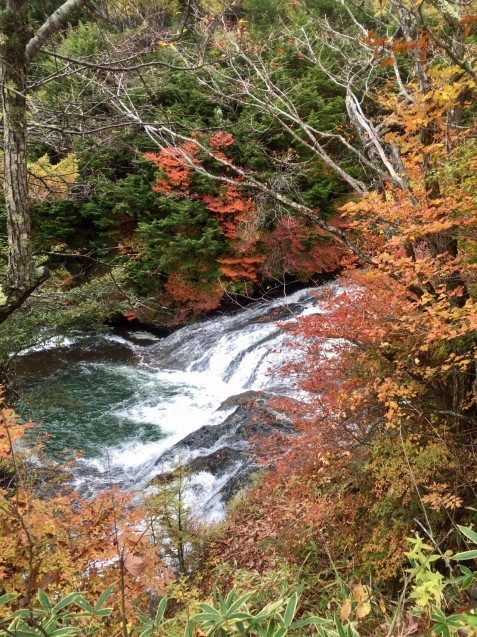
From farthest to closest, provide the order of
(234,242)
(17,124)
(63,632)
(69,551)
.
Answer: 1. (234,242)
2. (69,551)
3. (17,124)
4. (63,632)

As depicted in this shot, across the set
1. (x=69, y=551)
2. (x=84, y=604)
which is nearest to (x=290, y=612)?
(x=84, y=604)

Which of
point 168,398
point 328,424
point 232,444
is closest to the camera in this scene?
point 328,424

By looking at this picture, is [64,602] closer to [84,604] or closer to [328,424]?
[84,604]

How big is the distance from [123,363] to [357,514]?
9853 mm

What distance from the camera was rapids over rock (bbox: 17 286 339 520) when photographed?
7.99m

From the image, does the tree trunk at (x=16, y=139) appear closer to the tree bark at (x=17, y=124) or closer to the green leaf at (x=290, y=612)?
the tree bark at (x=17, y=124)

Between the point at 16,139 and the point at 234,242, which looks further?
the point at 234,242

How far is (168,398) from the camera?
11.0 meters

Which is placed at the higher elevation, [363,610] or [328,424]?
[363,610]

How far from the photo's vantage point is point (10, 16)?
121 inches

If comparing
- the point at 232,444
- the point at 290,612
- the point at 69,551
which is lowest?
the point at 232,444

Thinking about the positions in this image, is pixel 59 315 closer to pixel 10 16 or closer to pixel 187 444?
pixel 187 444

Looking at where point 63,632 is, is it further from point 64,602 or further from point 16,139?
point 16,139

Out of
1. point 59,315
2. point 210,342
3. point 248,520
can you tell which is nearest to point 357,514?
point 248,520
